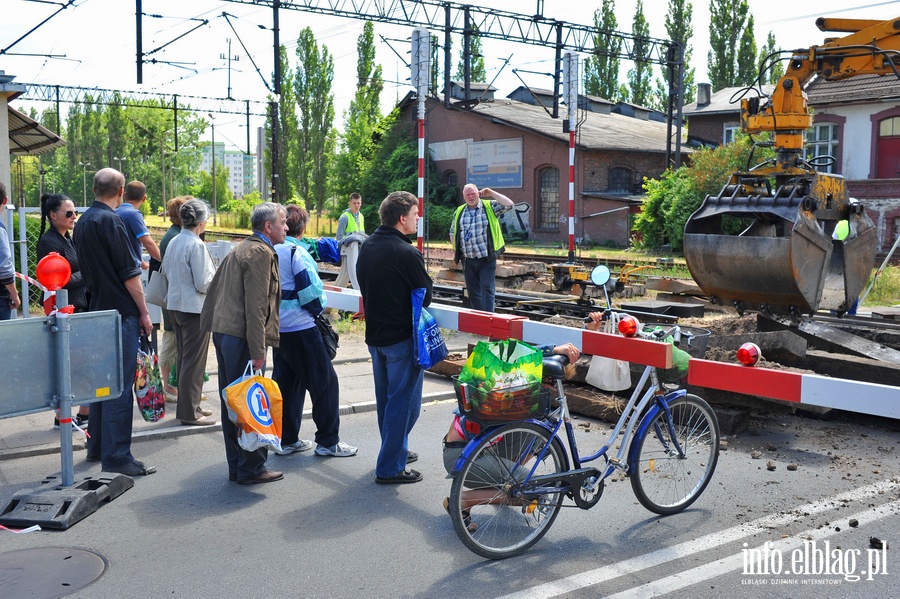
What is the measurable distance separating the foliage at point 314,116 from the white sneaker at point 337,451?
163 ft

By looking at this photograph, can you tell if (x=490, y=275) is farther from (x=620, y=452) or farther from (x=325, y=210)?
(x=325, y=210)

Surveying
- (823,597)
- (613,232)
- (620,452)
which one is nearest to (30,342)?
(620,452)

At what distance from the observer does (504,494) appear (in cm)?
484

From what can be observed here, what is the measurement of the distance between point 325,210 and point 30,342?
55514mm

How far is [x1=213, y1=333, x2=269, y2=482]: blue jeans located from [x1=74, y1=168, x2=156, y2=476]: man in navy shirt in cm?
66

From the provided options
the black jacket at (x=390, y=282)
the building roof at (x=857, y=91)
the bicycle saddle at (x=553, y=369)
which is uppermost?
the building roof at (x=857, y=91)

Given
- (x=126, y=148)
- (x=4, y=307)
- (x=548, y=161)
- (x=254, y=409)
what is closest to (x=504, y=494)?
(x=254, y=409)

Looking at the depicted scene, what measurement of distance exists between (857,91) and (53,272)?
3154 cm

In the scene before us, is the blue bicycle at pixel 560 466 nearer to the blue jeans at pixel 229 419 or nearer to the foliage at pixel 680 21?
the blue jeans at pixel 229 419

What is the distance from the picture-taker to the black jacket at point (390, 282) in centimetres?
589

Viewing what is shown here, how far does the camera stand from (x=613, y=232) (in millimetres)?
38719

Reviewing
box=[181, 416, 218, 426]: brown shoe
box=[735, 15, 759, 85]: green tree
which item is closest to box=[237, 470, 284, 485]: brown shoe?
box=[181, 416, 218, 426]: brown shoe

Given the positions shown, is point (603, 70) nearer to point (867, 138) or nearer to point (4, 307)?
point (867, 138)

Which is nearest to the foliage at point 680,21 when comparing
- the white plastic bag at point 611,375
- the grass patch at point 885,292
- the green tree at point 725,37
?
the green tree at point 725,37
